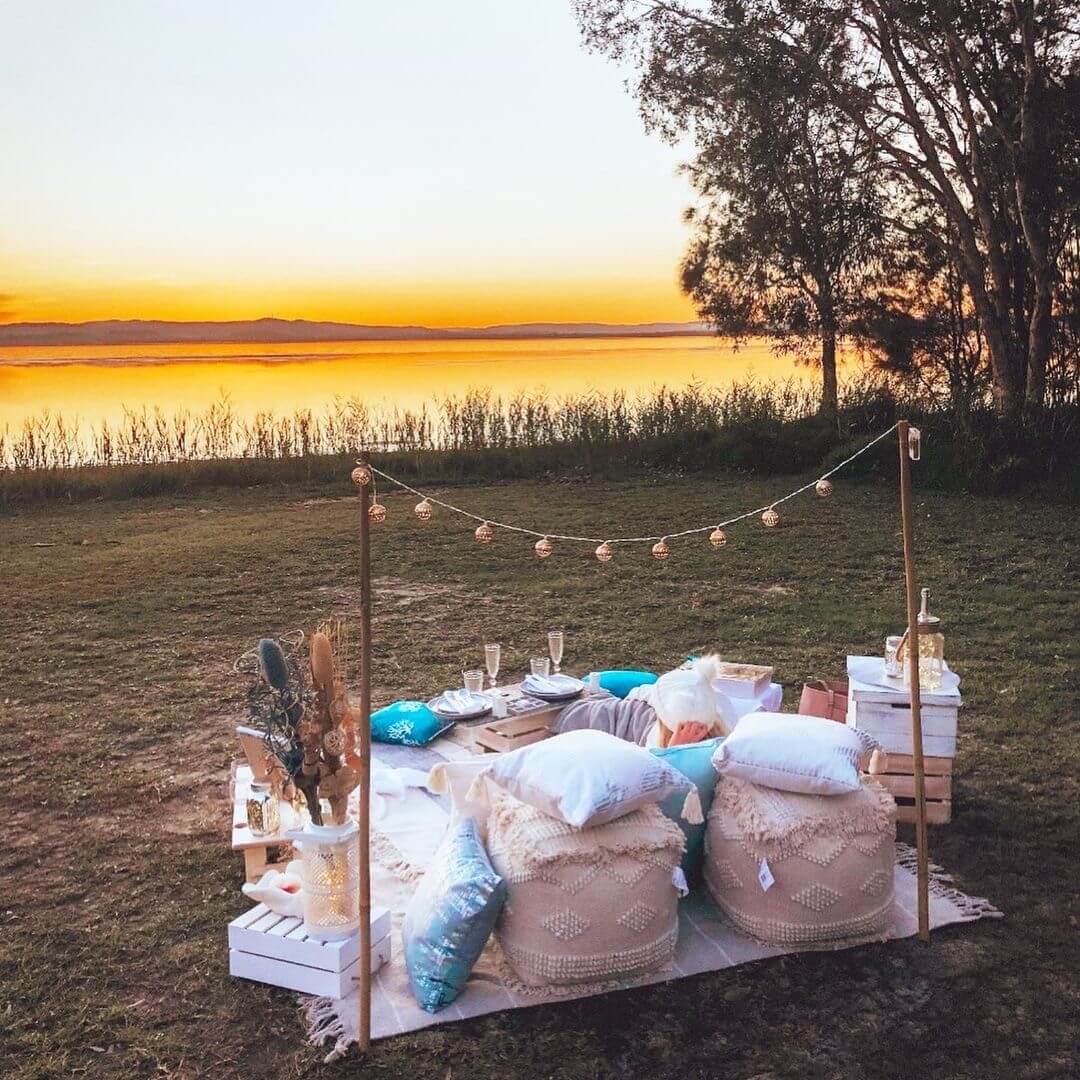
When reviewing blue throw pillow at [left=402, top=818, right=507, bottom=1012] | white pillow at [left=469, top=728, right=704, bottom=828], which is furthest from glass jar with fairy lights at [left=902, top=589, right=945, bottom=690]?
blue throw pillow at [left=402, top=818, right=507, bottom=1012]

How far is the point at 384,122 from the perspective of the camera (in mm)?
14164

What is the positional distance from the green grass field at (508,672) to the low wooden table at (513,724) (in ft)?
3.37

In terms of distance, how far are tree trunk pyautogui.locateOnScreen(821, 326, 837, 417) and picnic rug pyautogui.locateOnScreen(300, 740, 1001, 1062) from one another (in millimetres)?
11667

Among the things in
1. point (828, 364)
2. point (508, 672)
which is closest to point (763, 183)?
point (828, 364)

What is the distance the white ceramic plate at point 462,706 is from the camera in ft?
15.3

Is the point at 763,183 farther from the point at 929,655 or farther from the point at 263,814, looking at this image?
the point at 263,814

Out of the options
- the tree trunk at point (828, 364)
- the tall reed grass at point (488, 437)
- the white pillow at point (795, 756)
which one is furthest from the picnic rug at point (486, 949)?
the tree trunk at point (828, 364)

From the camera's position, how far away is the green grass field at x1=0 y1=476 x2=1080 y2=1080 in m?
2.84

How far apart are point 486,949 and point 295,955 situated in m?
0.55

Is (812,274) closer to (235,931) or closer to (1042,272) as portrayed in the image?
(1042,272)

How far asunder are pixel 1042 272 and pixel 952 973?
1151 centimetres

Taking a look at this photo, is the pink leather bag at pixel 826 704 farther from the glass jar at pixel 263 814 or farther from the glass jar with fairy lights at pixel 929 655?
the glass jar at pixel 263 814

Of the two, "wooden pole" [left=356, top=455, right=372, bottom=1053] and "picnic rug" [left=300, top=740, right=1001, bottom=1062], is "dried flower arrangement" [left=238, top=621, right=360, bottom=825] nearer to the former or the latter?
"wooden pole" [left=356, top=455, right=372, bottom=1053]

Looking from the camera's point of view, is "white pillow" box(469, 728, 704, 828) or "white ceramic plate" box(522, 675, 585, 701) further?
"white ceramic plate" box(522, 675, 585, 701)
